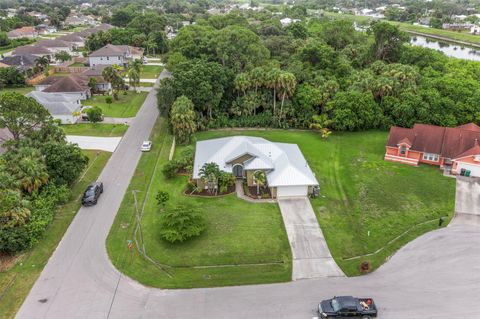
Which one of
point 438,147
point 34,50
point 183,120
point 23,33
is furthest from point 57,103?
point 23,33

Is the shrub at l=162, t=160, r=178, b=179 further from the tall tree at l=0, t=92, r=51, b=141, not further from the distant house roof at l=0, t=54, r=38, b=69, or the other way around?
the distant house roof at l=0, t=54, r=38, b=69

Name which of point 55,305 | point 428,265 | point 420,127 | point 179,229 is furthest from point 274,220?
point 420,127

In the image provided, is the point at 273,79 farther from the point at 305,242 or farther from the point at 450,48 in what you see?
the point at 450,48

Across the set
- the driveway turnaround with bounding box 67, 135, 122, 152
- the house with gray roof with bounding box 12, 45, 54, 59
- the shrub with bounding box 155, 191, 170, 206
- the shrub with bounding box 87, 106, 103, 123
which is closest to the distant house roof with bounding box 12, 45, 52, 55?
the house with gray roof with bounding box 12, 45, 54, 59

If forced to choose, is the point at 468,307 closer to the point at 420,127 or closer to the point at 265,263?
the point at 265,263

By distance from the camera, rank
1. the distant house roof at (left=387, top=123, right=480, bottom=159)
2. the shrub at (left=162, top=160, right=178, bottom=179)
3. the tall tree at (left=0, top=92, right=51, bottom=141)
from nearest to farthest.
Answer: the tall tree at (left=0, top=92, right=51, bottom=141) < the shrub at (left=162, top=160, right=178, bottom=179) < the distant house roof at (left=387, top=123, right=480, bottom=159)
